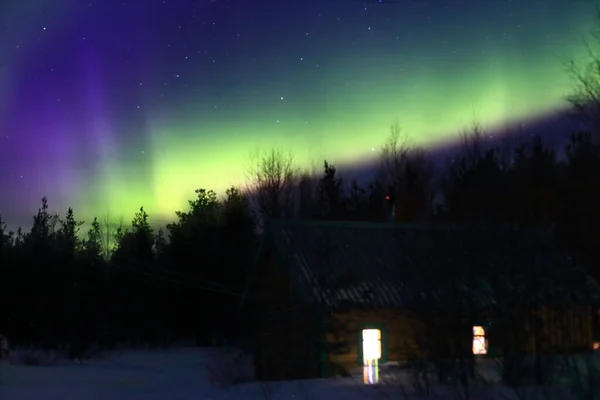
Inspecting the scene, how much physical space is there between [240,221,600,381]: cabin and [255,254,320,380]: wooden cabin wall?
1.4 inches

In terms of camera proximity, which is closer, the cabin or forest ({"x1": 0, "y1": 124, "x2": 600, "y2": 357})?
the cabin

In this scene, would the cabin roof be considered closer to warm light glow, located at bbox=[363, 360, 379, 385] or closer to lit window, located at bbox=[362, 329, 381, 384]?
lit window, located at bbox=[362, 329, 381, 384]

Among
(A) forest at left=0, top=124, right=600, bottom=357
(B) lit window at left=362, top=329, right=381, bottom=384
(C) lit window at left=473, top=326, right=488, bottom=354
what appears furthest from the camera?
(A) forest at left=0, top=124, right=600, bottom=357

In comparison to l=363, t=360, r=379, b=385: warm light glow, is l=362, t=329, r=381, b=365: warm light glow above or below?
above

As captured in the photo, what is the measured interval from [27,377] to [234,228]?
28111mm

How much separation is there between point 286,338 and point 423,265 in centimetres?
959

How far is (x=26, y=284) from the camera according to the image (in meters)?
54.5

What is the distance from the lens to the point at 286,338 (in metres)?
25.5

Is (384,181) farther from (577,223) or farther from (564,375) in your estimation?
(564,375)

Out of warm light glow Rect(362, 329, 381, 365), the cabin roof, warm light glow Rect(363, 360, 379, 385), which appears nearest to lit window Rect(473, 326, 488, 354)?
the cabin roof

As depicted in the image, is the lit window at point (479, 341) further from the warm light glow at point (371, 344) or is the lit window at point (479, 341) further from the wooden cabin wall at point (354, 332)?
the warm light glow at point (371, 344)

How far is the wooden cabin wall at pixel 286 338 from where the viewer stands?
2530cm

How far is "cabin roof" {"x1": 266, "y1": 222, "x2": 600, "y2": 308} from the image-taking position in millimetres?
14258

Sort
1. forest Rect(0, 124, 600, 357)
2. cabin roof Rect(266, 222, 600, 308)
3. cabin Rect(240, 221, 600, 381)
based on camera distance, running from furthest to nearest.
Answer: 1. forest Rect(0, 124, 600, 357)
2. cabin roof Rect(266, 222, 600, 308)
3. cabin Rect(240, 221, 600, 381)
